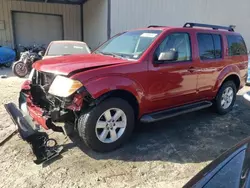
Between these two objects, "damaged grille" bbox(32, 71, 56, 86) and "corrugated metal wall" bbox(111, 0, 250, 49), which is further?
"corrugated metal wall" bbox(111, 0, 250, 49)

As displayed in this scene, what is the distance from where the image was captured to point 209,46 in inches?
181

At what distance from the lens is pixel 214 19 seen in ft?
43.1

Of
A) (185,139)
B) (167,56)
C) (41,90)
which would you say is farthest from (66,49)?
(185,139)

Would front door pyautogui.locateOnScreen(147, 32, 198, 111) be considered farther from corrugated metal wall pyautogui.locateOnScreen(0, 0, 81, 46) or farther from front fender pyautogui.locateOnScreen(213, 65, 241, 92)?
corrugated metal wall pyautogui.locateOnScreen(0, 0, 81, 46)

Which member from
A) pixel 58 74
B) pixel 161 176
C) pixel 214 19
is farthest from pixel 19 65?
pixel 214 19

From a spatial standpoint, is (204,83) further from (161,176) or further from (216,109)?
(161,176)

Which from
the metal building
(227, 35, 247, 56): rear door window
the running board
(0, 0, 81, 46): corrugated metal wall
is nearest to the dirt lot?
the running board

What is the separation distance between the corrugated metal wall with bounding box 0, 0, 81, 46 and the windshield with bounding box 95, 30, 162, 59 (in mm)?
11015

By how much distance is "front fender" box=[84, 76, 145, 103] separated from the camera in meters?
3.04

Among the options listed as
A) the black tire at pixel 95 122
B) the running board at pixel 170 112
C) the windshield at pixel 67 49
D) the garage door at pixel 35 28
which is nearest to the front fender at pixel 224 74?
the running board at pixel 170 112

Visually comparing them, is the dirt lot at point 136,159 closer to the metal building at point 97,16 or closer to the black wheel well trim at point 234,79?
the black wheel well trim at point 234,79

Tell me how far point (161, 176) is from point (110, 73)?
1.47 metres

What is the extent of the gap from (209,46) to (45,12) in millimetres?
12020

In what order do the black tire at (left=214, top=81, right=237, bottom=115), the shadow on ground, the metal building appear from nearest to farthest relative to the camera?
the shadow on ground < the black tire at (left=214, top=81, right=237, bottom=115) < the metal building
